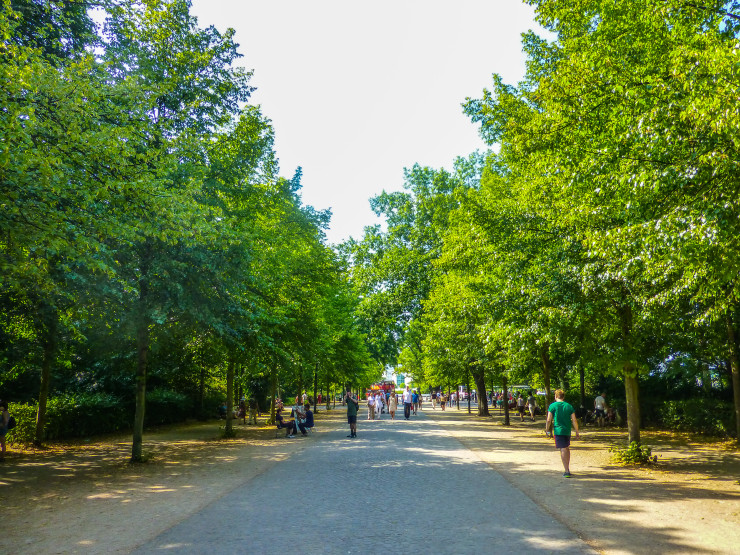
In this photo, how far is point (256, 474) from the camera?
464 inches

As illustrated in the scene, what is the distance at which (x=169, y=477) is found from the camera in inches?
460

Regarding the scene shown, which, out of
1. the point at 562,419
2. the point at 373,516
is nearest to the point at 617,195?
the point at 562,419

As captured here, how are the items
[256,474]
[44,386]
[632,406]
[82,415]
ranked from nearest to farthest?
[256,474], [632,406], [44,386], [82,415]

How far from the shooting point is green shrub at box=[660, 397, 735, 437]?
19.0m

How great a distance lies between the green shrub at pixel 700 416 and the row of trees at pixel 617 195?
34 cm

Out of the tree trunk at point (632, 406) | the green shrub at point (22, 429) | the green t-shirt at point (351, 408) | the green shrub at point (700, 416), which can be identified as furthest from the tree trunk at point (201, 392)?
the tree trunk at point (632, 406)

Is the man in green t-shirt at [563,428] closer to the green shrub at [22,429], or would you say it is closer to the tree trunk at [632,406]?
the tree trunk at [632,406]

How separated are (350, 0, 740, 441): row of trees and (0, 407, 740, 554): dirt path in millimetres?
2359

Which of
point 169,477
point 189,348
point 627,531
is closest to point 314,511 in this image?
point 627,531

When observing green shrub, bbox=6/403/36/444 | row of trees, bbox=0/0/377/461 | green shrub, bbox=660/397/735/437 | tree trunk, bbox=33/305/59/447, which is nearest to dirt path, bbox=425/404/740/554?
green shrub, bbox=660/397/735/437

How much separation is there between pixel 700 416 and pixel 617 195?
1527 centimetres

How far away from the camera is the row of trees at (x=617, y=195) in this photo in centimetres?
656

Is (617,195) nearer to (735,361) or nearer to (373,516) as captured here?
(373,516)

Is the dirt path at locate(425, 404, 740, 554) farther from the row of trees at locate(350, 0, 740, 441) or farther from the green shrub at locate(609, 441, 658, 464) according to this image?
the row of trees at locate(350, 0, 740, 441)
